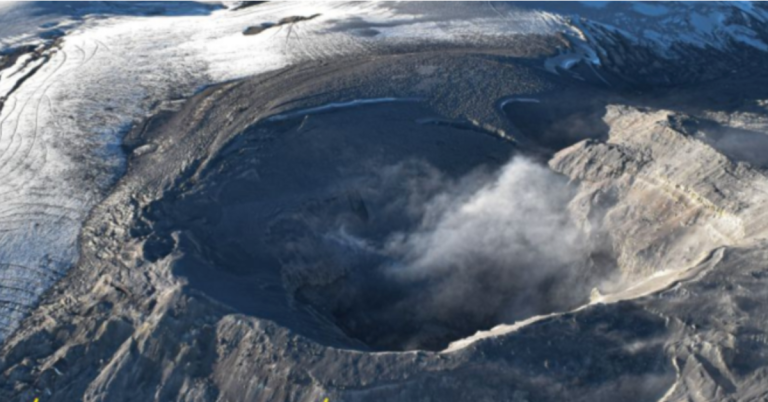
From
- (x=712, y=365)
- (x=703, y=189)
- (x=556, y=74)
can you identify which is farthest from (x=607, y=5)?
(x=712, y=365)

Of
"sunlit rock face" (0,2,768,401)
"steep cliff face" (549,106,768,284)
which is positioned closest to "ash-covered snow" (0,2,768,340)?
"sunlit rock face" (0,2,768,401)

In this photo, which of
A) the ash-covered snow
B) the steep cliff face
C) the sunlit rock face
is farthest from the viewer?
the ash-covered snow

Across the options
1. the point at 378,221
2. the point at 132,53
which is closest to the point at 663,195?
the point at 378,221

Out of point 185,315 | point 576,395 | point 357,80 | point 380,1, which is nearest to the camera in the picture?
point 576,395

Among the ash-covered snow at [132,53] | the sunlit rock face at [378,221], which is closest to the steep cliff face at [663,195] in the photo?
the sunlit rock face at [378,221]

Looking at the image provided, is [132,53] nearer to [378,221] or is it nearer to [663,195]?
[378,221]

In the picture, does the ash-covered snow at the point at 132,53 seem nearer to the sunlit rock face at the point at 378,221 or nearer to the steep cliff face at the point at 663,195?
the sunlit rock face at the point at 378,221

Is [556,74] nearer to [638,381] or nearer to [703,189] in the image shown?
[703,189]

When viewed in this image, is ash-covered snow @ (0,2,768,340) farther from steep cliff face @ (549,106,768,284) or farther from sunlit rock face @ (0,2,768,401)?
steep cliff face @ (549,106,768,284)
